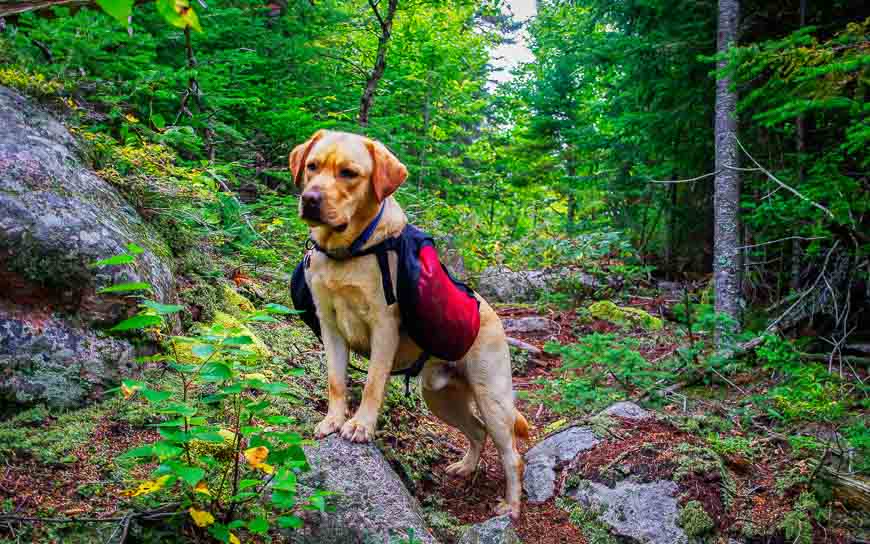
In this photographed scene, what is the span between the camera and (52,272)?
3.34m

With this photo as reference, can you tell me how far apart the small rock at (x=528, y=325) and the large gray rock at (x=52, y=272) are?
7.43 m

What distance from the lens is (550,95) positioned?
1936 centimetres

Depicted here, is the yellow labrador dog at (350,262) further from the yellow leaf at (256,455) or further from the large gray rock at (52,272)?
the large gray rock at (52,272)

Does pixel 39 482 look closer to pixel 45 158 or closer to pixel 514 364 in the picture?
pixel 45 158

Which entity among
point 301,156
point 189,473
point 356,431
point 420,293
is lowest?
point 356,431

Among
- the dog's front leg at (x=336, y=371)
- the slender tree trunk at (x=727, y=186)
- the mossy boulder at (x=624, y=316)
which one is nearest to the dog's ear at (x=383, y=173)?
the dog's front leg at (x=336, y=371)

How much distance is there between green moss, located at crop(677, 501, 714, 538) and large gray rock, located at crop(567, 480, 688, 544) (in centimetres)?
4

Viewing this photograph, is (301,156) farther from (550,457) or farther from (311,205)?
(550,457)

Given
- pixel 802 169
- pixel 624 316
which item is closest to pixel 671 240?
pixel 624 316

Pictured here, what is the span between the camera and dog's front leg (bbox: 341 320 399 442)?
338cm

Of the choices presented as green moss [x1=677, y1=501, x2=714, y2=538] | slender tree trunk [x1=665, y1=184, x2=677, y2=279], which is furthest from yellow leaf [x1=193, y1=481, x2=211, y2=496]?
slender tree trunk [x1=665, y1=184, x2=677, y2=279]

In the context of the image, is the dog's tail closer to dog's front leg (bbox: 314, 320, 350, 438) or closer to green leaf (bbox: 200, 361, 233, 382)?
dog's front leg (bbox: 314, 320, 350, 438)

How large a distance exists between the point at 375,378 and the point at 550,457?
6.38ft

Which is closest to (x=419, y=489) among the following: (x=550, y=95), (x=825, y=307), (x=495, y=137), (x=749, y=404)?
(x=749, y=404)
